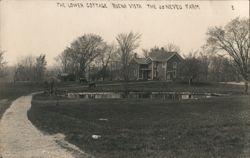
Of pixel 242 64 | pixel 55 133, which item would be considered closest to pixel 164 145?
pixel 55 133

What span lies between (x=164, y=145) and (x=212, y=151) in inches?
47.1

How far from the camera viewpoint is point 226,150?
8.95 meters

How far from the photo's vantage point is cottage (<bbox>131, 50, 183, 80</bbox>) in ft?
215

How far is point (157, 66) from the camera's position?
225ft

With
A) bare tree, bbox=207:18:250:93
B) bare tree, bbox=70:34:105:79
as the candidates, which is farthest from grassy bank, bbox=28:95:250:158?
bare tree, bbox=70:34:105:79

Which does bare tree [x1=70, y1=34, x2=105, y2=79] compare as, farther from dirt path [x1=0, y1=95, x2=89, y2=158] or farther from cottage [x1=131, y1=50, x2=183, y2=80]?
dirt path [x1=0, y1=95, x2=89, y2=158]

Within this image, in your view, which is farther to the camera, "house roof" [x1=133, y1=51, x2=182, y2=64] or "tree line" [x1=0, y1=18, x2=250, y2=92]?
"house roof" [x1=133, y1=51, x2=182, y2=64]

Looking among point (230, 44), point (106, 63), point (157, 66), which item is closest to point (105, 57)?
point (106, 63)

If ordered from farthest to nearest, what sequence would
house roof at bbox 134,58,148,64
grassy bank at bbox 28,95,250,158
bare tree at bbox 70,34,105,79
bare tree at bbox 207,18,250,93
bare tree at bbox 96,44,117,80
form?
1. house roof at bbox 134,58,148,64
2. bare tree at bbox 96,44,117,80
3. bare tree at bbox 70,34,105,79
4. bare tree at bbox 207,18,250,93
5. grassy bank at bbox 28,95,250,158

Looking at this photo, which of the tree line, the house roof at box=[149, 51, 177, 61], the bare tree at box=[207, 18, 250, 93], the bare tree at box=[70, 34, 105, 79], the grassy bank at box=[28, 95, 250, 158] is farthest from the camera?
the house roof at box=[149, 51, 177, 61]

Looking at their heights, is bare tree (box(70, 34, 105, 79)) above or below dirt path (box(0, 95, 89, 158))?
above

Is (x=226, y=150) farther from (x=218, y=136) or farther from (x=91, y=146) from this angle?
(x=91, y=146)

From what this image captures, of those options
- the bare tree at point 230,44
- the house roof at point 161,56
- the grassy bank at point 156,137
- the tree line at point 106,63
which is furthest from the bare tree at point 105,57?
the grassy bank at point 156,137

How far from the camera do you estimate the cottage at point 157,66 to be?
215ft
